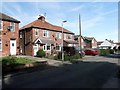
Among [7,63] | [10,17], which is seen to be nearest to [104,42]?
[10,17]

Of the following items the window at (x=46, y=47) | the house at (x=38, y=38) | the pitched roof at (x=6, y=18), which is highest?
the pitched roof at (x=6, y=18)

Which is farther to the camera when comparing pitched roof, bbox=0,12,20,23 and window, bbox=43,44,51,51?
window, bbox=43,44,51,51

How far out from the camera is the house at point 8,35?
2902 cm

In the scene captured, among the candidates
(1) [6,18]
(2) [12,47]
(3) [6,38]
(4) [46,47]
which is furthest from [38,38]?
(1) [6,18]

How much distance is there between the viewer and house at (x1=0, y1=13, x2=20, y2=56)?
29.0m

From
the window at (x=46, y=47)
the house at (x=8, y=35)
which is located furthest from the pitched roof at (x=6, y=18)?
the window at (x=46, y=47)

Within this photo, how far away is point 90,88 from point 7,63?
10.1 m

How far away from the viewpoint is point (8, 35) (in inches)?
1174

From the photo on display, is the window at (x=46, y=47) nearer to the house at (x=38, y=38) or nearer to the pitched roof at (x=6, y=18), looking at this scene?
the house at (x=38, y=38)

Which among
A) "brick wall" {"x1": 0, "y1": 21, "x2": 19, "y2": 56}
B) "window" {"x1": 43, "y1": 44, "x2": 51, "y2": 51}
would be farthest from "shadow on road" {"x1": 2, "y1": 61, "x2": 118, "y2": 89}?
"window" {"x1": 43, "y1": 44, "x2": 51, "y2": 51}

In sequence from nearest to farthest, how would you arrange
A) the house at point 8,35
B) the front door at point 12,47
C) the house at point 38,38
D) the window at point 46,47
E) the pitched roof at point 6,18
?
the house at point 8,35 < the pitched roof at point 6,18 < the front door at point 12,47 < the house at point 38,38 < the window at point 46,47

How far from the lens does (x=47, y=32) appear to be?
39.8m

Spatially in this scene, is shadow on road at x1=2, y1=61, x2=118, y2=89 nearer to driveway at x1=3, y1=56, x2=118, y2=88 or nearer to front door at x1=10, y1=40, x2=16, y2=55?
driveway at x1=3, y1=56, x2=118, y2=88

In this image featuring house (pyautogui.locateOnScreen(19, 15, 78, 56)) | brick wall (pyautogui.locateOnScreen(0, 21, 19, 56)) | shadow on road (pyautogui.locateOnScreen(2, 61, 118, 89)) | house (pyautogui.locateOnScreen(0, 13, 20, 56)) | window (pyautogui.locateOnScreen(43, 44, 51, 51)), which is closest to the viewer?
shadow on road (pyautogui.locateOnScreen(2, 61, 118, 89))
